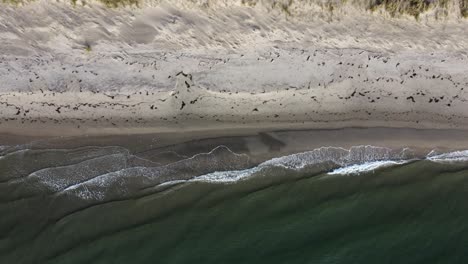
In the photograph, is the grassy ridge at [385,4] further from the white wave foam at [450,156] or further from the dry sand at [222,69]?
the white wave foam at [450,156]

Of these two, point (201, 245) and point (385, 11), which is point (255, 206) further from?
point (385, 11)

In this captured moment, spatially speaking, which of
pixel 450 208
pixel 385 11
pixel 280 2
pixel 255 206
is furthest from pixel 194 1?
pixel 450 208

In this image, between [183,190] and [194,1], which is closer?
[194,1]

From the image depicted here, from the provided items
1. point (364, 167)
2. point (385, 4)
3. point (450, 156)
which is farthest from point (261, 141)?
point (450, 156)

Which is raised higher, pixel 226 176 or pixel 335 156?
pixel 335 156

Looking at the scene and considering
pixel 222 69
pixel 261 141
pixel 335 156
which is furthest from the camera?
pixel 335 156

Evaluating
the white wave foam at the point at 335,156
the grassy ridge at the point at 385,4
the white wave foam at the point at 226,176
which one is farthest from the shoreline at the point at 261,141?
the grassy ridge at the point at 385,4

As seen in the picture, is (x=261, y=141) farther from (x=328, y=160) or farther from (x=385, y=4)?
(x=385, y=4)
